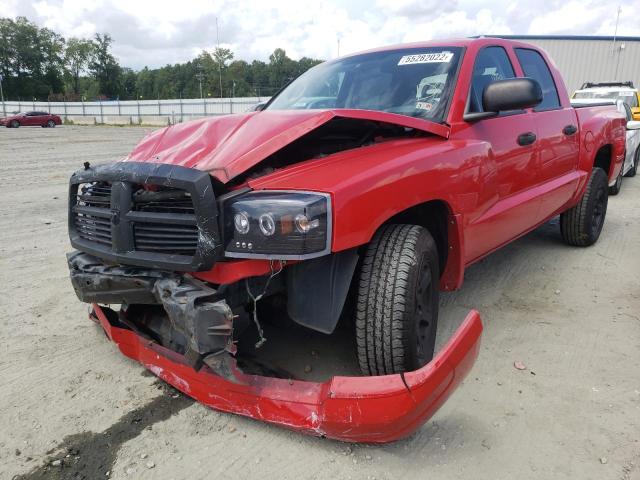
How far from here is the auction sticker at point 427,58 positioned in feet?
10.4

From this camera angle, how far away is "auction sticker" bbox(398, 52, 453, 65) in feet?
10.4

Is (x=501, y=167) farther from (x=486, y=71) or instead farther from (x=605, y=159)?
(x=605, y=159)

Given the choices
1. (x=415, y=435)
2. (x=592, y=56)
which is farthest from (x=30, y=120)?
(x=415, y=435)

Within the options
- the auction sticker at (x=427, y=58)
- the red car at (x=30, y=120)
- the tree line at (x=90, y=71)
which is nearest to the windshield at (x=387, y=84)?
the auction sticker at (x=427, y=58)

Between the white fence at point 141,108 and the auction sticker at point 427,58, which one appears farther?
the white fence at point 141,108

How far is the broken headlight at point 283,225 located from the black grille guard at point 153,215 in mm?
107

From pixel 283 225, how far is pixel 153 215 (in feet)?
1.97

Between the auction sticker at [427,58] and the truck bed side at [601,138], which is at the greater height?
the auction sticker at [427,58]

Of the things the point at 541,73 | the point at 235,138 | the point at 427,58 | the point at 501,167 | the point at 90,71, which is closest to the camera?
the point at 235,138

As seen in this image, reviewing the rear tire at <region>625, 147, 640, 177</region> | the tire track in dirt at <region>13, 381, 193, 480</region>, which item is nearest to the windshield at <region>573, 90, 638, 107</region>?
the rear tire at <region>625, 147, 640, 177</region>

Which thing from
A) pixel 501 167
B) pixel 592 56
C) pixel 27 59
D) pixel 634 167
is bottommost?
pixel 634 167

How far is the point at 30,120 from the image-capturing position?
1442 inches

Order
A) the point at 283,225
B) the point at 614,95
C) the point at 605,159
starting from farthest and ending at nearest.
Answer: the point at 614,95 < the point at 605,159 < the point at 283,225

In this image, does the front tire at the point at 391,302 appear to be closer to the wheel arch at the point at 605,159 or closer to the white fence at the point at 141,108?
the wheel arch at the point at 605,159
